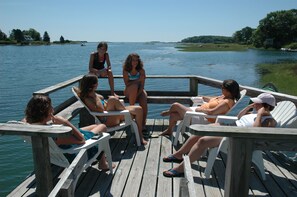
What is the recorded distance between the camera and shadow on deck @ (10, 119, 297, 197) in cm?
325

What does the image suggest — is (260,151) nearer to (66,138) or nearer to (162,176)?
(162,176)

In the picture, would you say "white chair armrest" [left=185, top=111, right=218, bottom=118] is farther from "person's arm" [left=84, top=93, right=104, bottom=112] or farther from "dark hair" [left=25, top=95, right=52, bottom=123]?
"dark hair" [left=25, top=95, right=52, bottom=123]

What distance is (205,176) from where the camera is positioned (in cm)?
355

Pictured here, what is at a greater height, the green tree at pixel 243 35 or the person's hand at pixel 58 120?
the green tree at pixel 243 35

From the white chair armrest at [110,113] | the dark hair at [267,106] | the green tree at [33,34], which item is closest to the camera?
the dark hair at [267,106]

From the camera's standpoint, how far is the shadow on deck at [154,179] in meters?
3.25

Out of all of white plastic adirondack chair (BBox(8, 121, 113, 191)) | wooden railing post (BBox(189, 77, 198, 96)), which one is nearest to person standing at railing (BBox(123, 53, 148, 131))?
wooden railing post (BBox(189, 77, 198, 96))

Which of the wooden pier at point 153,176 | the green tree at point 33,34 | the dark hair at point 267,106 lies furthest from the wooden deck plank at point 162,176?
the green tree at point 33,34

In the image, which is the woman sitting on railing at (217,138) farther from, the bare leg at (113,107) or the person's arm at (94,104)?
the person's arm at (94,104)

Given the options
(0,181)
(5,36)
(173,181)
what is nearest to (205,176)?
(173,181)

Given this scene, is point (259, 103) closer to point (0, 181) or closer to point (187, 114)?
point (187, 114)

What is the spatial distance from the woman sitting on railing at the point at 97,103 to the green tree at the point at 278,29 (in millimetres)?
91047

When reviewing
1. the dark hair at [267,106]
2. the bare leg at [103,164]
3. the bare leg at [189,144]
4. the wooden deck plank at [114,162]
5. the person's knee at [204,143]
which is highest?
the dark hair at [267,106]

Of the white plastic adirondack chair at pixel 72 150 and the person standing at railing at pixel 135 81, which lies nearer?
the white plastic adirondack chair at pixel 72 150
